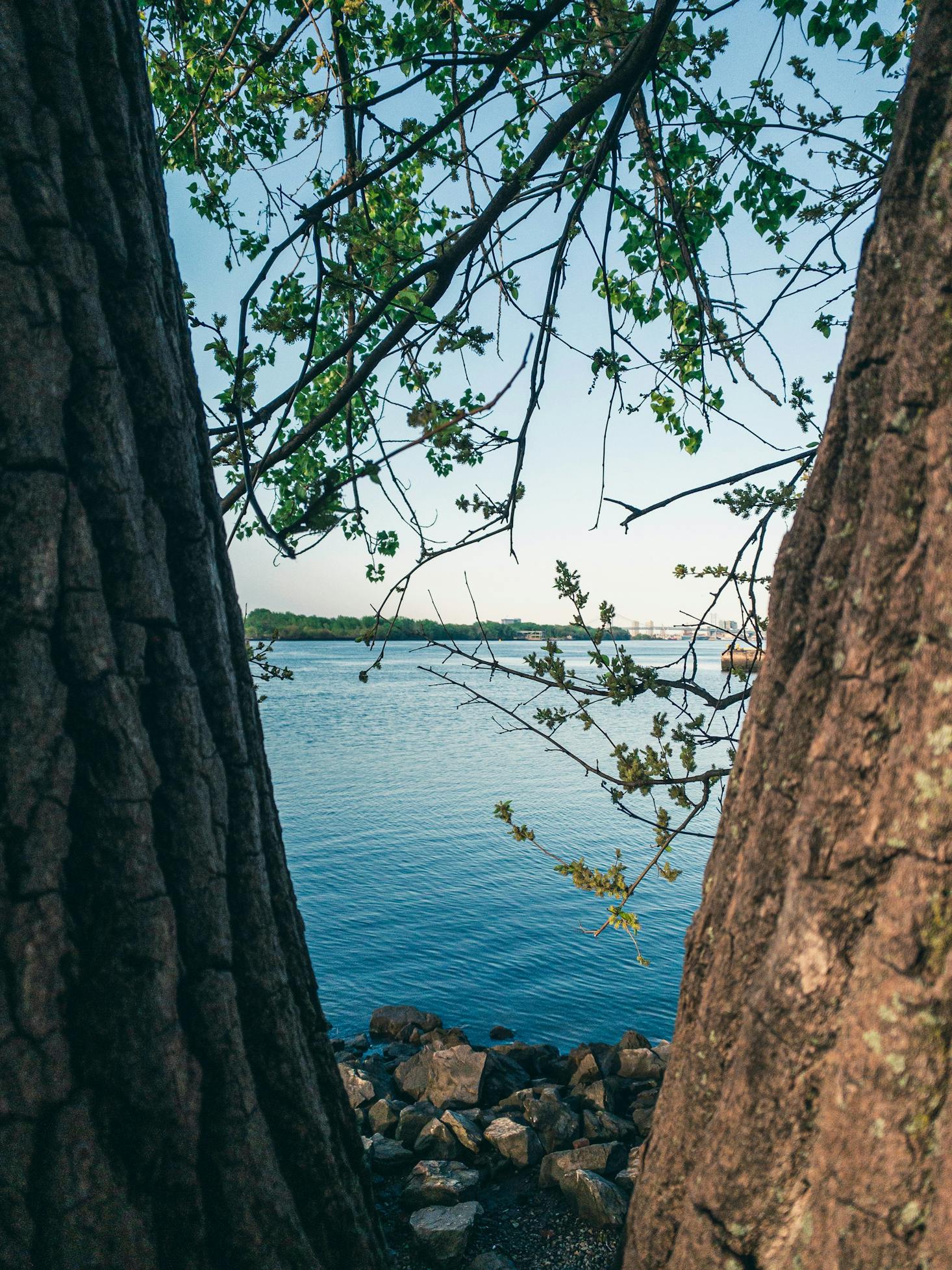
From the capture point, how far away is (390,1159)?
3.39 m

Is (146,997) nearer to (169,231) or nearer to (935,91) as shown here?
(169,231)

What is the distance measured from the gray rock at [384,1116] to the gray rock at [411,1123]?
0.07 m

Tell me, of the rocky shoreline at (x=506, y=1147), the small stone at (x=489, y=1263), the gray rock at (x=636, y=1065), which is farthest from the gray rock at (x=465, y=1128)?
the gray rock at (x=636, y=1065)

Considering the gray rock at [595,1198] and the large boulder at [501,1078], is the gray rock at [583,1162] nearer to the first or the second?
the gray rock at [595,1198]

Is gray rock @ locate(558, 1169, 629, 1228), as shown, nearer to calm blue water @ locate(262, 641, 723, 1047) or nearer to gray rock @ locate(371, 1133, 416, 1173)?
gray rock @ locate(371, 1133, 416, 1173)

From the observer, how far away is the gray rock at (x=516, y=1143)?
3.32m

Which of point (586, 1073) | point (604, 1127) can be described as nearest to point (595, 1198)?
point (604, 1127)

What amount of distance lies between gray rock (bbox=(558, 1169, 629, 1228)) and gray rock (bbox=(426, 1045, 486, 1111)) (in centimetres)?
144

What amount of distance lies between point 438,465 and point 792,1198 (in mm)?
4202

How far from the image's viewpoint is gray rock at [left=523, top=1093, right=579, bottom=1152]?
3.56 meters

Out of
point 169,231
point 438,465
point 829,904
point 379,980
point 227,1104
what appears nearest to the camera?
point 829,904

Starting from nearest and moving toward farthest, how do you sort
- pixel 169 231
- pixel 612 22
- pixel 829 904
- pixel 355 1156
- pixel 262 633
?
pixel 829 904 < pixel 169 231 < pixel 355 1156 < pixel 612 22 < pixel 262 633

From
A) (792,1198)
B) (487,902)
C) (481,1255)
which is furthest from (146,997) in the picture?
(487,902)

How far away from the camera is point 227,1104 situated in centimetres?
141
